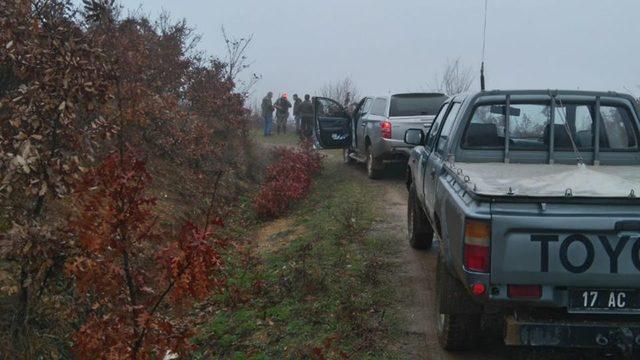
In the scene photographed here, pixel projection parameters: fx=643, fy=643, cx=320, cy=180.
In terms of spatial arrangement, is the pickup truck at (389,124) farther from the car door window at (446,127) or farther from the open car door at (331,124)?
the car door window at (446,127)

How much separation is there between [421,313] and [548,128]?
2.00 metres

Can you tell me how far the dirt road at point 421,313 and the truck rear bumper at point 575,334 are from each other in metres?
0.97

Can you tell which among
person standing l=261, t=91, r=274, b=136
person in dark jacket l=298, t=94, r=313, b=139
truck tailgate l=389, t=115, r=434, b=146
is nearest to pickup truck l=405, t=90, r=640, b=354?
truck tailgate l=389, t=115, r=434, b=146

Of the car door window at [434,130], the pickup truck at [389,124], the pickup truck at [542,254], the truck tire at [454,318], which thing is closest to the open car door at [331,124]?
the pickup truck at [389,124]

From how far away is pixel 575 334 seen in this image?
3.83 m

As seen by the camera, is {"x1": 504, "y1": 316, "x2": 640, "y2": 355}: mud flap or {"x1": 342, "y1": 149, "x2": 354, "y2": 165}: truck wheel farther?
{"x1": 342, "y1": 149, "x2": 354, "y2": 165}: truck wheel

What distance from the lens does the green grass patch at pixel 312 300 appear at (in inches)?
214

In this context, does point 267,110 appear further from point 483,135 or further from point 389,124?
point 483,135

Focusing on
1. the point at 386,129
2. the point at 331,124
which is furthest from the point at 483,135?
the point at 331,124

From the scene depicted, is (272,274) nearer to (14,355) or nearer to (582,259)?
(14,355)

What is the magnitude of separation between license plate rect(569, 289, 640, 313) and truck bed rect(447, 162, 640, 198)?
1.88 feet

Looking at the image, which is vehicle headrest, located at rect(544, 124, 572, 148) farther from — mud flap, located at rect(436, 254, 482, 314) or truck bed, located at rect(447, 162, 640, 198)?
mud flap, located at rect(436, 254, 482, 314)

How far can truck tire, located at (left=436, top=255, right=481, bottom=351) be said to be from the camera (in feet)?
14.8

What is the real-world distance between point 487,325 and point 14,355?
3778 mm
